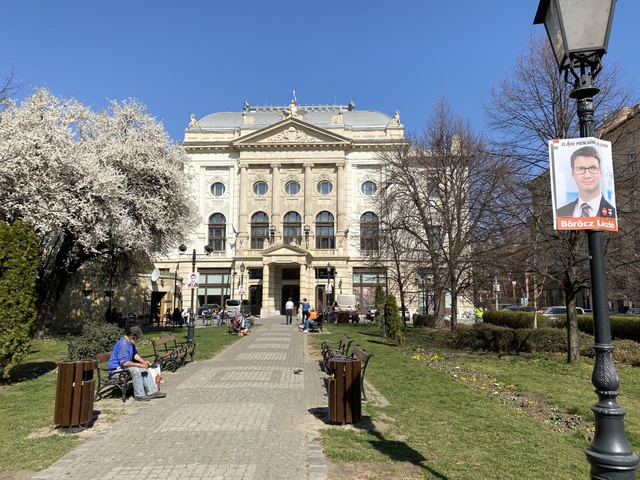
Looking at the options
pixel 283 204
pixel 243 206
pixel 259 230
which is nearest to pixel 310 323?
pixel 259 230

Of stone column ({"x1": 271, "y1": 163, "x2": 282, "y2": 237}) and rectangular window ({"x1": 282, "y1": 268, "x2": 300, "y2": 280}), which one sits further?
rectangular window ({"x1": 282, "y1": 268, "x2": 300, "y2": 280})

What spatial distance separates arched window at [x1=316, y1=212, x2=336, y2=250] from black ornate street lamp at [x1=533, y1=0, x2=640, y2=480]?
1916 inches

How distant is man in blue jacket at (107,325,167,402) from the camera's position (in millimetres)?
8992

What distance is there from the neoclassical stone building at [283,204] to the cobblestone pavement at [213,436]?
40.1m

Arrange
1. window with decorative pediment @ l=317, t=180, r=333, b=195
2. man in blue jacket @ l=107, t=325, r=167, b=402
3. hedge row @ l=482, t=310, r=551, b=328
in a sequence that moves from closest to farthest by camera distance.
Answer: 1. man in blue jacket @ l=107, t=325, r=167, b=402
2. hedge row @ l=482, t=310, r=551, b=328
3. window with decorative pediment @ l=317, t=180, r=333, b=195

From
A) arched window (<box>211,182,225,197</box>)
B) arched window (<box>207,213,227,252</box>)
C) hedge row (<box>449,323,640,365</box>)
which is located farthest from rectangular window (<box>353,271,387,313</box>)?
hedge row (<box>449,323,640,365</box>)

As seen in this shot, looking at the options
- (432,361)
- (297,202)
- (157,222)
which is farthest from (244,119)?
(432,361)

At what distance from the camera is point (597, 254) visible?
11.7ft

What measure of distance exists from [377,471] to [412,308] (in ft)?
147

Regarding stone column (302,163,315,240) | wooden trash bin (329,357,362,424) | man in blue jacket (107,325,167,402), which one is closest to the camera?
wooden trash bin (329,357,362,424)

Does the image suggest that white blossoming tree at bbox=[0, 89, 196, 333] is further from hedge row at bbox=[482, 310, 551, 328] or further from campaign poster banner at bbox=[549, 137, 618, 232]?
hedge row at bbox=[482, 310, 551, 328]

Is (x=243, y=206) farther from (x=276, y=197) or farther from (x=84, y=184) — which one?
(x=84, y=184)

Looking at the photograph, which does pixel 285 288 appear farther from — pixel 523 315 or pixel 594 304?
pixel 594 304

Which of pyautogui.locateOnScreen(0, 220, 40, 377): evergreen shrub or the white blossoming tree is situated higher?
the white blossoming tree
